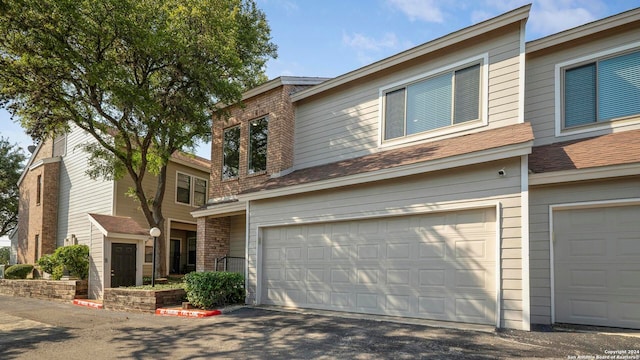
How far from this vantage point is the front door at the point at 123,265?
14.1 meters

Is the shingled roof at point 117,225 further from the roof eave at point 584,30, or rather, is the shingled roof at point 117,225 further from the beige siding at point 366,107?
the roof eave at point 584,30

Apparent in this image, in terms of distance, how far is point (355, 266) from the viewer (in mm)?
9758

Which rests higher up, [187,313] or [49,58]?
[49,58]

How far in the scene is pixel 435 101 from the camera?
10.5 m

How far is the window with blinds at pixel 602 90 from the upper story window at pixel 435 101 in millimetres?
1844

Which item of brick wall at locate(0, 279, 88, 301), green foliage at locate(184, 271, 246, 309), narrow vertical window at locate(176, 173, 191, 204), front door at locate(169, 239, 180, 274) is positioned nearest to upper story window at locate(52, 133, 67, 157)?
narrow vertical window at locate(176, 173, 191, 204)

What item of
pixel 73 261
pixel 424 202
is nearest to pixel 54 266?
pixel 73 261

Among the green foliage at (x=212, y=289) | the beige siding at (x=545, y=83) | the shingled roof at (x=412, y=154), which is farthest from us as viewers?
the green foliage at (x=212, y=289)

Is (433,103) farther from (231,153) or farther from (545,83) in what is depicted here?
(231,153)

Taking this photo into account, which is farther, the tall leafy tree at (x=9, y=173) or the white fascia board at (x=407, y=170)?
the tall leafy tree at (x=9, y=173)

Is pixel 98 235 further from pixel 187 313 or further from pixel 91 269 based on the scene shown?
pixel 187 313

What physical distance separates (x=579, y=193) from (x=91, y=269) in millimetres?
14143

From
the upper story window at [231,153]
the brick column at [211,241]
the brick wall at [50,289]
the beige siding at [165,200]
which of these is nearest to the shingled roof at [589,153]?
the upper story window at [231,153]

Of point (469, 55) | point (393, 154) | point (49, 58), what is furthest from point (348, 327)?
point (49, 58)
